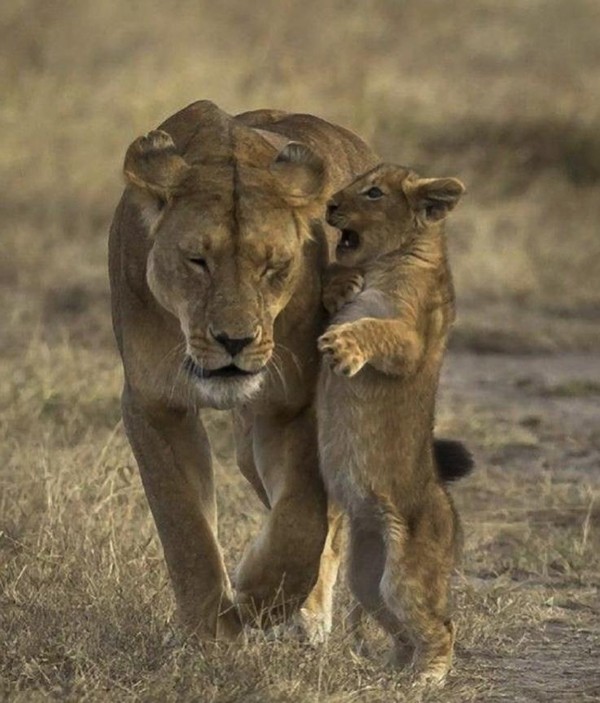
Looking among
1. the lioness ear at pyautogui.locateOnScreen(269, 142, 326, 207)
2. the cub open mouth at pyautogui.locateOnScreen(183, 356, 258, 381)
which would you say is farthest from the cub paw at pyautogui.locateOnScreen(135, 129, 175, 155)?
the cub open mouth at pyautogui.locateOnScreen(183, 356, 258, 381)

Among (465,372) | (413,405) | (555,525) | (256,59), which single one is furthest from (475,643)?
(256,59)

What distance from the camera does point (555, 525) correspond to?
24.7 feet

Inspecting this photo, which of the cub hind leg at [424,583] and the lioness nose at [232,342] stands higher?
the lioness nose at [232,342]

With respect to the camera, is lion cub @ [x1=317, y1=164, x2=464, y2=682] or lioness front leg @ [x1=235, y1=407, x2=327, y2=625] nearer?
lion cub @ [x1=317, y1=164, x2=464, y2=682]

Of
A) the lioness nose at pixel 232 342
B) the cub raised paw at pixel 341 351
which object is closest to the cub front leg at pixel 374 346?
the cub raised paw at pixel 341 351

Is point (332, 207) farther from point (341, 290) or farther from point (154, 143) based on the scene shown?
point (154, 143)

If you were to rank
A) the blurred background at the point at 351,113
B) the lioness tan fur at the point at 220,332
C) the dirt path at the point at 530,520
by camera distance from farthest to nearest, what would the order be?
1. the blurred background at the point at 351,113
2. the dirt path at the point at 530,520
3. the lioness tan fur at the point at 220,332

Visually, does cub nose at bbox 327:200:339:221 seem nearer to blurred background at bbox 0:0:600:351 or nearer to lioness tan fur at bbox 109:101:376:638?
lioness tan fur at bbox 109:101:376:638

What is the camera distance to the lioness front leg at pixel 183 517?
544 centimetres

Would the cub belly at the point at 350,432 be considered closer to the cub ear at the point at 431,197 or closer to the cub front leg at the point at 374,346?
the cub front leg at the point at 374,346

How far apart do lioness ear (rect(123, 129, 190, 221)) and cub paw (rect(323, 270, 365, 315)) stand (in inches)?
17.6

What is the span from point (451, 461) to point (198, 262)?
3.64 ft

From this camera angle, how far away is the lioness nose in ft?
16.0

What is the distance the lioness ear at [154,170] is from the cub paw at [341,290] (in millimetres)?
446
